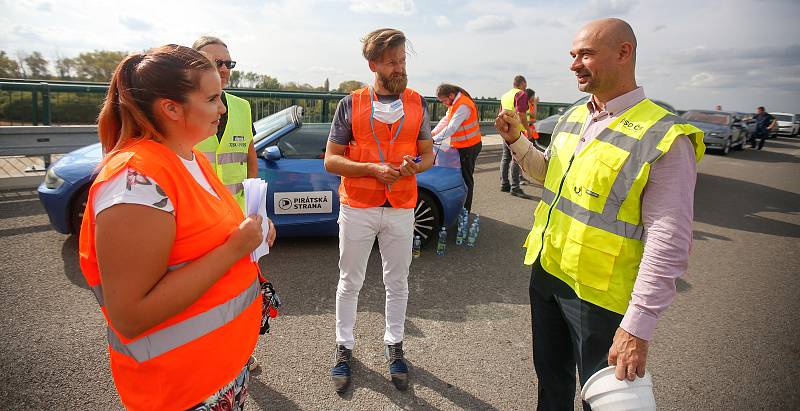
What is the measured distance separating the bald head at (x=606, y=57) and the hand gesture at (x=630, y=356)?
922mm

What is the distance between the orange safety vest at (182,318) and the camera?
1.20 meters

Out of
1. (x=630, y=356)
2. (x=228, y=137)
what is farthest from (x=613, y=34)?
(x=228, y=137)

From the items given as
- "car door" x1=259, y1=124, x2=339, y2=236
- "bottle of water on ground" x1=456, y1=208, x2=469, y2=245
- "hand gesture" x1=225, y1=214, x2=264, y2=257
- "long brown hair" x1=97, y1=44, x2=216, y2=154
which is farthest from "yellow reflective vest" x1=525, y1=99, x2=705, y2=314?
"bottle of water on ground" x1=456, y1=208, x2=469, y2=245

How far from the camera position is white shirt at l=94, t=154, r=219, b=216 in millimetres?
1104

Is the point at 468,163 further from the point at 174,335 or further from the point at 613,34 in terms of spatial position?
the point at 174,335

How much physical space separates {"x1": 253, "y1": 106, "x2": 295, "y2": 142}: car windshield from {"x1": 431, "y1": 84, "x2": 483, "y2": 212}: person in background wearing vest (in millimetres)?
2090

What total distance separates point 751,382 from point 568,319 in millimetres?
2163

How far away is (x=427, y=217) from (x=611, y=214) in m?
3.51

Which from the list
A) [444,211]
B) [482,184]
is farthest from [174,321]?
[482,184]

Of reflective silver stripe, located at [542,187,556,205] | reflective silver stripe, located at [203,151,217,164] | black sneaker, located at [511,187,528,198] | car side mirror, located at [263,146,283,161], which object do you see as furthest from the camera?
black sneaker, located at [511,187,528,198]

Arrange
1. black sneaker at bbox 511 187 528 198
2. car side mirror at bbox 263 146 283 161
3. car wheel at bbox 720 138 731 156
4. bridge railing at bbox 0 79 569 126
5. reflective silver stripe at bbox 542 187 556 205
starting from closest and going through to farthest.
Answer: reflective silver stripe at bbox 542 187 556 205 < car side mirror at bbox 263 146 283 161 < bridge railing at bbox 0 79 569 126 < black sneaker at bbox 511 187 528 198 < car wheel at bbox 720 138 731 156

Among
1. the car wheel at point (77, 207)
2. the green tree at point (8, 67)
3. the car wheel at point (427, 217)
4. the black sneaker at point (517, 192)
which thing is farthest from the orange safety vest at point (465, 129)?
the green tree at point (8, 67)

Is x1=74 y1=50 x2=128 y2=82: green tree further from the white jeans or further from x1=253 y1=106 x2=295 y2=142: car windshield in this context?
the white jeans

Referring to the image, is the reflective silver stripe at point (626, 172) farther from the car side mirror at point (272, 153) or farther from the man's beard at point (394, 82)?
the car side mirror at point (272, 153)
